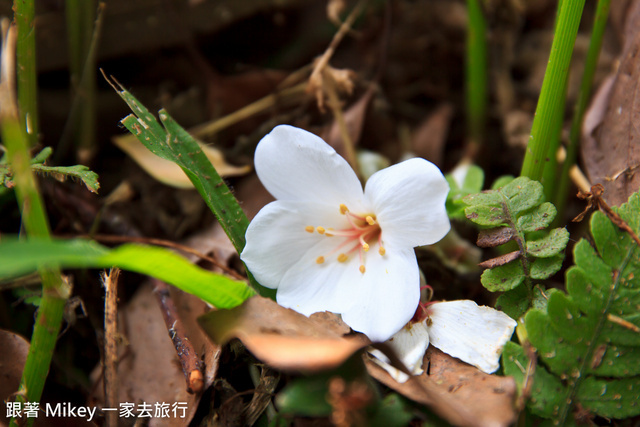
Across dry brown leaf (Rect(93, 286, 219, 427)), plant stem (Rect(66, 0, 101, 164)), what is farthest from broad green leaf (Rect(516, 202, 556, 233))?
plant stem (Rect(66, 0, 101, 164))

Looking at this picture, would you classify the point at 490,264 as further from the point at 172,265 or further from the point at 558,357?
the point at 172,265

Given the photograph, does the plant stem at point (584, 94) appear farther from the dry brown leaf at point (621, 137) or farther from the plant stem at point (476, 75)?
the plant stem at point (476, 75)

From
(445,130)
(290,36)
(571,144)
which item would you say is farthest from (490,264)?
(290,36)

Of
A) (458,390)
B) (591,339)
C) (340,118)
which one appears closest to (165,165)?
(340,118)

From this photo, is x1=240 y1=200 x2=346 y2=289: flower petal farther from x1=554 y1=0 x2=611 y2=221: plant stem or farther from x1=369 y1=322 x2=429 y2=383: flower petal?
x1=554 y1=0 x2=611 y2=221: plant stem

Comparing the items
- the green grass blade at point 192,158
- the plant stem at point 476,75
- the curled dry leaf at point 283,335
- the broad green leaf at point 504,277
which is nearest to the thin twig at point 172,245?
the green grass blade at point 192,158

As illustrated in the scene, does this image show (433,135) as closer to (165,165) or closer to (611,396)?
(165,165)
